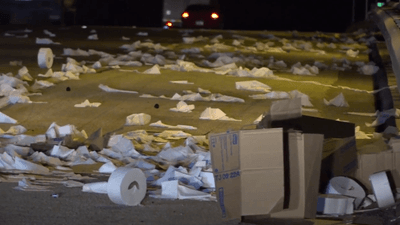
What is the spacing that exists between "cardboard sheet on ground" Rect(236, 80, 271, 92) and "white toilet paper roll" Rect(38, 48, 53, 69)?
336 centimetres

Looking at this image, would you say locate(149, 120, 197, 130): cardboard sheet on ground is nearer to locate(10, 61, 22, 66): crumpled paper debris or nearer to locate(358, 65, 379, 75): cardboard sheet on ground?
locate(10, 61, 22, 66): crumpled paper debris

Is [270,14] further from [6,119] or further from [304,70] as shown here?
[6,119]

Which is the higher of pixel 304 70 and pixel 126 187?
pixel 304 70

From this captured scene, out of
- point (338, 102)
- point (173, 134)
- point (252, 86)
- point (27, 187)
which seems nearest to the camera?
point (27, 187)

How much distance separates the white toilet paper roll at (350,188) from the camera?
4.77 m

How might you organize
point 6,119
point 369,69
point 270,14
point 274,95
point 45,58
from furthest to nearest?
point 270,14 < point 369,69 < point 45,58 < point 274,95 < point 6,119

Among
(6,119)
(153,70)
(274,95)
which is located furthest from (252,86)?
(6,119)

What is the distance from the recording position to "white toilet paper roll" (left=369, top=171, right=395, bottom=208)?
15.2 feet

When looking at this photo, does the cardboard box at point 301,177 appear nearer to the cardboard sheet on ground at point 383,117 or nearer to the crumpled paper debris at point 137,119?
the cardboard sheet on ground at point 383,117

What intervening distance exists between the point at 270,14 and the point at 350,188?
170 ft

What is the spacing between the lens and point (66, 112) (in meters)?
8.57

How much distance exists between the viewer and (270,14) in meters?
55.8

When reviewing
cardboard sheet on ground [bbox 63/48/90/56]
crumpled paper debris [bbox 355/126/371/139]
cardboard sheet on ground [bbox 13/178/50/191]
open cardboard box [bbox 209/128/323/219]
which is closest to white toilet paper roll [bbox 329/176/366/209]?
open cardboard box [bbox 209/128/323/219]

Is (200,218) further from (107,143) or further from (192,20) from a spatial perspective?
(192,20)
